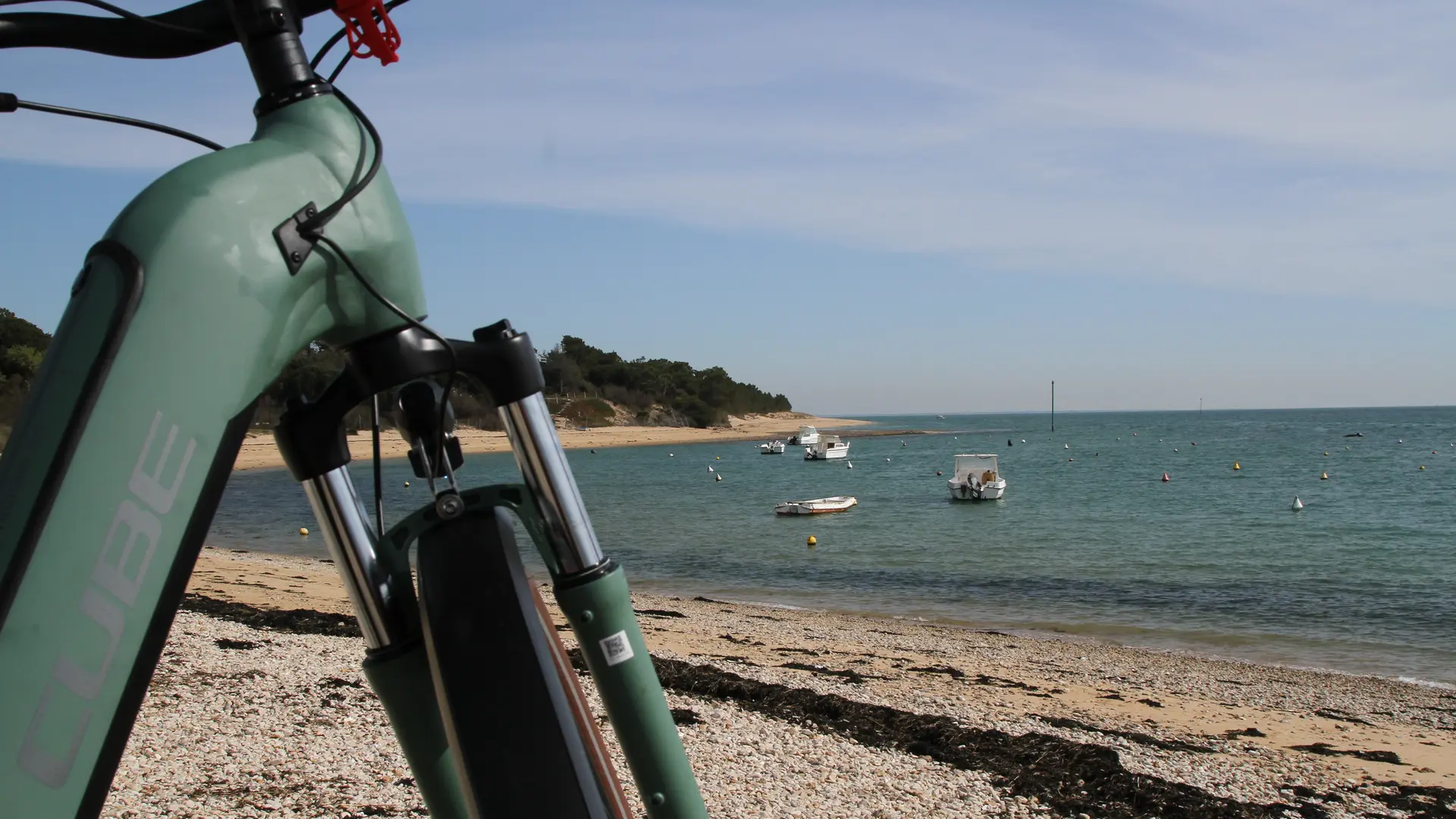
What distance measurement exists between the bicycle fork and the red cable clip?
0.48 m

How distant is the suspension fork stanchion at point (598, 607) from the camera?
1.94 m

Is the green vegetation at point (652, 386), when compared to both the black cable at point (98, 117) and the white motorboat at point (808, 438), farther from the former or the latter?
Answer: the black cable at point (98, 117)

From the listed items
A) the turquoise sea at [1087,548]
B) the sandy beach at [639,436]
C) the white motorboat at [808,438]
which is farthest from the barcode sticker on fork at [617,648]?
the white motorboat at [808,438]

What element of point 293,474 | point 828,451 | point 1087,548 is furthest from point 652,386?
point 293,474

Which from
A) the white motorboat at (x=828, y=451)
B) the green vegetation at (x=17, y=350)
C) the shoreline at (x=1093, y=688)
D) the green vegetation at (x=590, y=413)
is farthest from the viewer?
the green vegetation at (x=590, y=413)

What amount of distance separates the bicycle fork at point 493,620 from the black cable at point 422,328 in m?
0.02

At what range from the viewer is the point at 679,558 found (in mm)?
30922

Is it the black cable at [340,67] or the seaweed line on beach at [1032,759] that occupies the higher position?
Result: the black cable at [340,67]

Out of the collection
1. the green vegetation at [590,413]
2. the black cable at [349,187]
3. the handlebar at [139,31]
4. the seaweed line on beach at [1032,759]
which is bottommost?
the seaweed line on beach at [1032,759]

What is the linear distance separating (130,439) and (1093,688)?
12818mm

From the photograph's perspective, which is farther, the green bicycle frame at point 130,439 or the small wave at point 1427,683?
the small wave at point 1427,683

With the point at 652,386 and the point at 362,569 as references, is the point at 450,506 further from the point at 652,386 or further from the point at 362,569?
the point at 652,386

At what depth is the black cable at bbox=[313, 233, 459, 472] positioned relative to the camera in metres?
1.69

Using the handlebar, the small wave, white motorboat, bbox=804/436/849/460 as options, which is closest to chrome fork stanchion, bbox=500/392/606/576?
the handlebar
